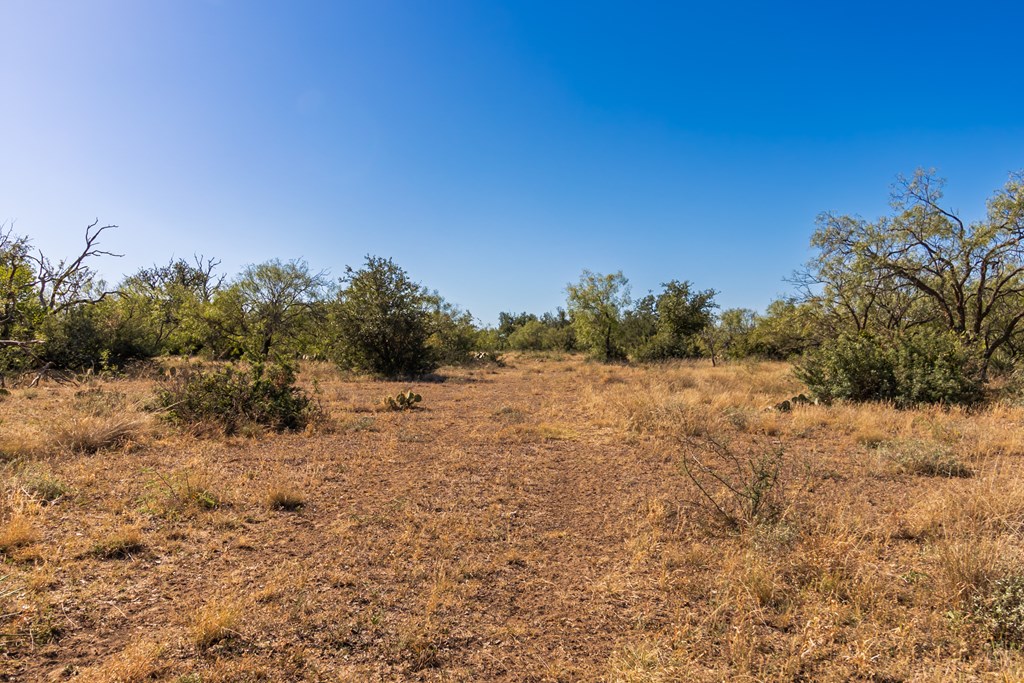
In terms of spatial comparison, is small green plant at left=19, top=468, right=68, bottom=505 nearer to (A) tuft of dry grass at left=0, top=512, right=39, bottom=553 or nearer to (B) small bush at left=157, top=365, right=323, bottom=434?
(A) tuft of dry grass at left=0, top=512, right=39, bottom=553

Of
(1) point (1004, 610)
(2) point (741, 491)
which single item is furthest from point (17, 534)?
(1) point (1004, 610)

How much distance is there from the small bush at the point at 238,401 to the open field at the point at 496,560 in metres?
0.72

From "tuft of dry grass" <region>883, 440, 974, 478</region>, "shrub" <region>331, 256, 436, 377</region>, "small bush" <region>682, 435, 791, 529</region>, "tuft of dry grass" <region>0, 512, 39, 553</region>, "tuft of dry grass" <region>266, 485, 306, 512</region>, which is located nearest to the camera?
"tuft of dry grass" <region>0, 512, 39, 553</region>

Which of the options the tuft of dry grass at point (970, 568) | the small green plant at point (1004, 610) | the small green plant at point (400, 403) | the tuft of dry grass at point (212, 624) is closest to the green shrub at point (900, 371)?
the tuft of dry grass at point (970, 568)

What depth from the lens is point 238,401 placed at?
8688 millimetres

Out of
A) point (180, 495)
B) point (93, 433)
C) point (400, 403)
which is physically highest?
point (93, 433)

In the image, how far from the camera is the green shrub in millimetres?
10320

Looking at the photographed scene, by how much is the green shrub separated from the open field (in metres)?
2.84

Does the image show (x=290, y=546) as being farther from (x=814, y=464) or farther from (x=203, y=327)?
(x=203, y=327)

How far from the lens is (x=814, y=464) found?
678 centimetres

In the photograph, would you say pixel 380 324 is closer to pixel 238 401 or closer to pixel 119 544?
pixel 238 401

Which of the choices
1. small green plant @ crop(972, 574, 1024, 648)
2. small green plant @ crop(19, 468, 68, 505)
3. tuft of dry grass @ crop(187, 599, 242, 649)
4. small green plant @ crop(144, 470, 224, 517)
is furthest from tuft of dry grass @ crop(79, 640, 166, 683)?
small green plant @ crop(972, 574, 1024, 648)

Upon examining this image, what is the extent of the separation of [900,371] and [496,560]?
11.5 m

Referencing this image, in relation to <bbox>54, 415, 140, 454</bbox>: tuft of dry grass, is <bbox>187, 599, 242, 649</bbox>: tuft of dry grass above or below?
below
